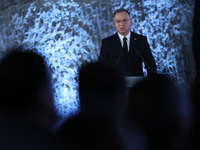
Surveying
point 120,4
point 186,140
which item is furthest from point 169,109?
point 120,4

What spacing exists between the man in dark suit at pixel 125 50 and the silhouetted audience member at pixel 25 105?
978 millimetres

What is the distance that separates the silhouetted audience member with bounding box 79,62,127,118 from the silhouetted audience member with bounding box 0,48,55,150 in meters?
0.12

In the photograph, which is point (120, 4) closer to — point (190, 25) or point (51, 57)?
point (190, 25)

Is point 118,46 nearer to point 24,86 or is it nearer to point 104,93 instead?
point 104,93

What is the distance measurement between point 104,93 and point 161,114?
244 millimetres

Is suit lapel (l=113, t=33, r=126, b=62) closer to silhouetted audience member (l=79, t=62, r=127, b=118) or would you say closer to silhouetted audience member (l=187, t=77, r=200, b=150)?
silhouetted audience member (l=79, t=62, r=127, b=118)

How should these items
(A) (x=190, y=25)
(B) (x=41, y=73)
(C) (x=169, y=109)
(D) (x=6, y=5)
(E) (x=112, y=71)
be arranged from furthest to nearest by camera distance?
1. (D) (x=6, y=5)
2. (A) (x=190, y=25)
3. (E) (x=112, y=71)
4. (B) (x=41, y=73)
5. (C) (x=169, y=109)

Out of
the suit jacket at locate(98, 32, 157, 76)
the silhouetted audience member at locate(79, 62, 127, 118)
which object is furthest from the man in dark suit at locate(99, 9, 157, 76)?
the silhouetted audience member at locate(79, 62, 127, 118)

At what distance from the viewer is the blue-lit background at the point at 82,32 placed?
2205 mm

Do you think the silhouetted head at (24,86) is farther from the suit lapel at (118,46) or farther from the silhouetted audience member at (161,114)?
the suit lapel at (118,46)

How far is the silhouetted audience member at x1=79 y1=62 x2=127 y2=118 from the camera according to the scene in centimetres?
72

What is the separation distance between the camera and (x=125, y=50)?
1.68m

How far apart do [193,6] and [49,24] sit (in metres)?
1.29

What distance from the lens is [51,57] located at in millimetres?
2355
